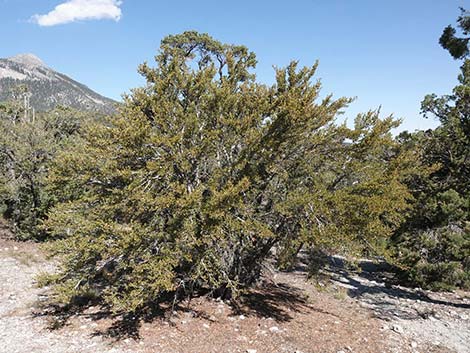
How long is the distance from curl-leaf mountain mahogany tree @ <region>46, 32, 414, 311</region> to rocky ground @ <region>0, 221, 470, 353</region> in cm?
108

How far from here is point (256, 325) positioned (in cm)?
988

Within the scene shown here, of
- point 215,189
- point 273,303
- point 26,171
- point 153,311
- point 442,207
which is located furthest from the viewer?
point 26,171

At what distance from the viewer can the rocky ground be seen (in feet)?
28.1

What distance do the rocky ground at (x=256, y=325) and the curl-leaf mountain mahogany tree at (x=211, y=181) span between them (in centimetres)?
108

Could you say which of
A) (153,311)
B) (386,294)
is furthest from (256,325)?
(386,294)

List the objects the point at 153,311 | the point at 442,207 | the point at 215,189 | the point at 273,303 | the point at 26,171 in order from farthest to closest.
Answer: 1. the point at 26,171
2. the point at 442,207
3. the point at 273,303
4. the point at 153,311
5. the point at 215,189

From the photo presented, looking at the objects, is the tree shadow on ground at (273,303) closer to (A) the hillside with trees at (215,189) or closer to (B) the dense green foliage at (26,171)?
(A) the hillside with trees at (215,189)

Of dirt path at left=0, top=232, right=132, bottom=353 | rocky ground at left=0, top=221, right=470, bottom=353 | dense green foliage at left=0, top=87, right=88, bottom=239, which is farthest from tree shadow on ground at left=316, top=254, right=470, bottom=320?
dense green foliage at left=0, top=87, right=88, bottom=239

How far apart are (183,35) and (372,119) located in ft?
52.5

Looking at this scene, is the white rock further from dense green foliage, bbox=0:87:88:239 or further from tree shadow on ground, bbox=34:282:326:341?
dense green foliage, bbox=0:87:88:239

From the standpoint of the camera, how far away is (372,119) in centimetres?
953

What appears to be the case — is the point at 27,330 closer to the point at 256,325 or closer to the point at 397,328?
the point at 256,325

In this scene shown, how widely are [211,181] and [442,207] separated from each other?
10.0 m

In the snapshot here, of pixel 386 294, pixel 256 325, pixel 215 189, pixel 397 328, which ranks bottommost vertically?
pixel 256 325
